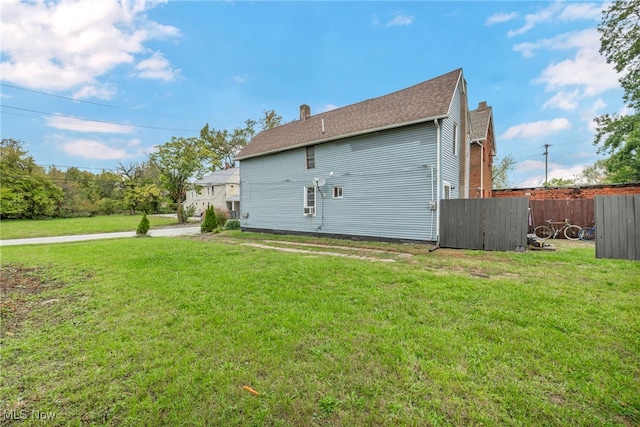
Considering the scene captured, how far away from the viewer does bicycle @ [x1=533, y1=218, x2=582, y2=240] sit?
11203mm

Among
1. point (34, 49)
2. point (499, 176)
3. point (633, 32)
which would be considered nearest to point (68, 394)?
point (34, 49)

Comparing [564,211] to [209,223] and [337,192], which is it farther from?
[209,223]

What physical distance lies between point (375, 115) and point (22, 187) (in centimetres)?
3609

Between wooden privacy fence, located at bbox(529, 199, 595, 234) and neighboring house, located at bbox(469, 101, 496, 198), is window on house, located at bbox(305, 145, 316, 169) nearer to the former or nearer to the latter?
neighboring house, located at bbox(469, 101, 496, 198)

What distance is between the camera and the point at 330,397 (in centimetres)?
205

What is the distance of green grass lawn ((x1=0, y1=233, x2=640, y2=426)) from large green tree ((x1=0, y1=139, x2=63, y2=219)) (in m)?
32.3

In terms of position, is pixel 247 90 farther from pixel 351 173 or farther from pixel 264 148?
pixel 351 173

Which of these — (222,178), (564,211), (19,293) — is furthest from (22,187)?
(564,211)

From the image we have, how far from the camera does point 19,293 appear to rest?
4.95m

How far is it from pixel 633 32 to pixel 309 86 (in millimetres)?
19049

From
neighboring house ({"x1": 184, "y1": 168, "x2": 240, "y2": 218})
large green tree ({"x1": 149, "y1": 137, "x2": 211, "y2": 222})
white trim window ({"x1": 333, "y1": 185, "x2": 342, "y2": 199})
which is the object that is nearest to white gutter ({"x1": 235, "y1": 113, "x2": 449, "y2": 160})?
white trim window ({"x1": 333, "y1": 185, "x2": 342, "y2": 199})

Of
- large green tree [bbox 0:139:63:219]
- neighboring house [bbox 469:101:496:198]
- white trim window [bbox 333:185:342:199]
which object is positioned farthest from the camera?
large green tree [bbox 0:139:63:219]
